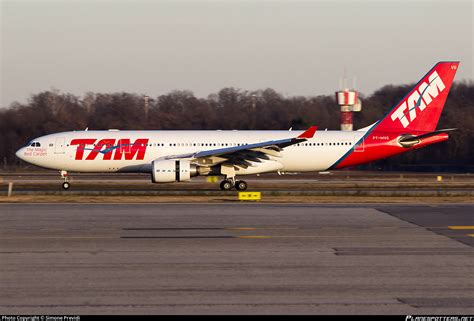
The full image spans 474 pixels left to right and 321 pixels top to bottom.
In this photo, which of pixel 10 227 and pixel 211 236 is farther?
pixel 10 227

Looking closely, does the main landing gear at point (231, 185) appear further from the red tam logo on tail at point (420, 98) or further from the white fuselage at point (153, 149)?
the red tam logo on tail at point (420, 98)

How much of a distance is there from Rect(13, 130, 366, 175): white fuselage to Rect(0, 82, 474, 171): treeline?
82.7 ft

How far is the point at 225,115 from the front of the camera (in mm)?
85812

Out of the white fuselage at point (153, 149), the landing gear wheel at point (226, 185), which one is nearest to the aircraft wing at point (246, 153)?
the white fuselage at point (153, 149)

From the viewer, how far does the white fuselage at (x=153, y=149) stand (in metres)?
44.1

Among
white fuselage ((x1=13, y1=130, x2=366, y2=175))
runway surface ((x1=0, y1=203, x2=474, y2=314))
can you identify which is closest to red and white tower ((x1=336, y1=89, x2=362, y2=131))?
white fuselage ((x1=13, y1=130, x2=366, y2=175))

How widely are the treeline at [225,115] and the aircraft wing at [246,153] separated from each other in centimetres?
2735

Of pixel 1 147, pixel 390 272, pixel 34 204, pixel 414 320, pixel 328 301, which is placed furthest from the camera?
pixel 1 147

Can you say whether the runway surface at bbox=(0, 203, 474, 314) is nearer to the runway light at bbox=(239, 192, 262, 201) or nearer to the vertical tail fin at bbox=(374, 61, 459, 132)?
the runway light at bbox=(239, 192, 262, 201)

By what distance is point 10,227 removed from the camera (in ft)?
79.7

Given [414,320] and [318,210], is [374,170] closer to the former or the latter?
[318,210]

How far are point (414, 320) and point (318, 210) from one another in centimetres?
1855

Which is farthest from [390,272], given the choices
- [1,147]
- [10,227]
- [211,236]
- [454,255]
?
[1,147]

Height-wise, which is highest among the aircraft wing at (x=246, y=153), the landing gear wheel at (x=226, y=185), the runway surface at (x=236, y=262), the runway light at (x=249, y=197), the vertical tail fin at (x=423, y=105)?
the vertical tail fin at (x=423, y=105)
